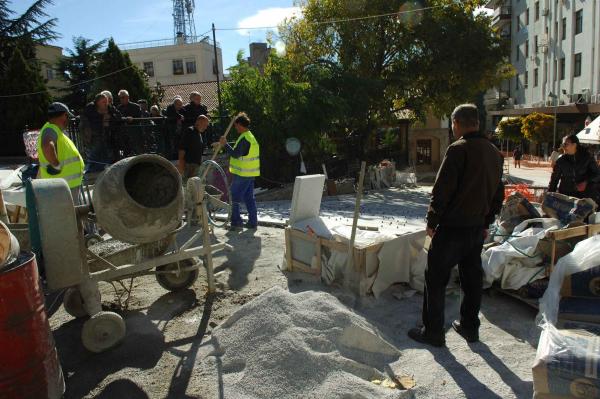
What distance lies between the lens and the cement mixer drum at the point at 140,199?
365cm

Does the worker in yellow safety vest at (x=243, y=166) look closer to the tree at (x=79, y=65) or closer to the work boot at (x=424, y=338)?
the work boot at (x=424, y=338)

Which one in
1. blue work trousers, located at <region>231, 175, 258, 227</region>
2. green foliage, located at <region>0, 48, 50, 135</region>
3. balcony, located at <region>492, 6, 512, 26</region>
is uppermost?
balcony, located at <region>492, 6, 512, 26</region>

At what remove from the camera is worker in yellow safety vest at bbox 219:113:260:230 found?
7.11m

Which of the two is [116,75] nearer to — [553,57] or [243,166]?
[243,166]

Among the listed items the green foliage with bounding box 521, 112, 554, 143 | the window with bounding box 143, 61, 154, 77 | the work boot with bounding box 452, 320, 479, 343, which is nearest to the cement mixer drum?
the work boot with bounding box 452, 320, 479, 343

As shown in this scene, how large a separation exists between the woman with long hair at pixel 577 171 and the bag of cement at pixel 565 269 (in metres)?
2.58

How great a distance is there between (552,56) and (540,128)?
32.3 ft

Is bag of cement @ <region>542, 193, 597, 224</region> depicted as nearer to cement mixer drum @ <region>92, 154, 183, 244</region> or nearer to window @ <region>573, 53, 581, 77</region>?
cement mixer drum @ <region>92, 154, 183, 244</region>

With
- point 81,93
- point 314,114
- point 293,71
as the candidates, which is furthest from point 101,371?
point 81,93

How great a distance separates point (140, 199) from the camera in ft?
13.7

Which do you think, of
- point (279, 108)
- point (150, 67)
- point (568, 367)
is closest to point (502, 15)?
point (150, 67)

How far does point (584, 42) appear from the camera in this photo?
1081 inches

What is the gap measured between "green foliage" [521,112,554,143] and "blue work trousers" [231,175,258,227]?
887 inches

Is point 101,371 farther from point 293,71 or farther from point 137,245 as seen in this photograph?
point 293,71
